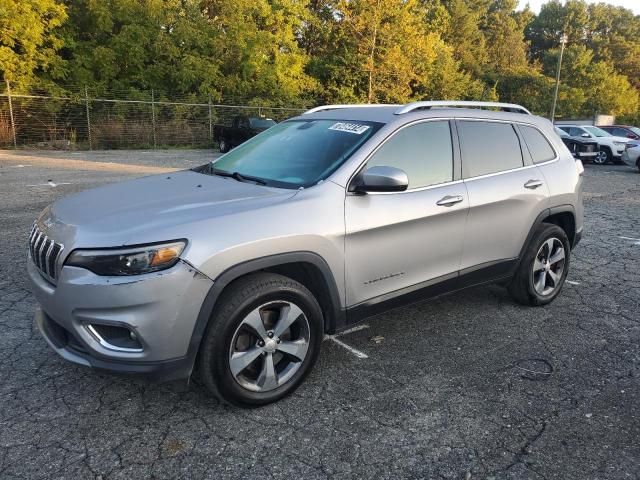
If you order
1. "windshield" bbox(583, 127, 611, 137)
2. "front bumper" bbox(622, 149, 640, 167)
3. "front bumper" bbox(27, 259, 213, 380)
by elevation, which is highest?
"windshield" bbox(583, 127, 611, 137)

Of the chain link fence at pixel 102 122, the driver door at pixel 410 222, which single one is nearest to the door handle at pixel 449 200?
the driver door at pixel 410 222

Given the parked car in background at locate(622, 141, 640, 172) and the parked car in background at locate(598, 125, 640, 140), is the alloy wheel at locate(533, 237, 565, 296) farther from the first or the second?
the parked car in background at locate(598, 125, 640, 140)

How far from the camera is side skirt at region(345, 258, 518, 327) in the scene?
3.33 metres

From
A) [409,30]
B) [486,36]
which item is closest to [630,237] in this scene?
[409,30]

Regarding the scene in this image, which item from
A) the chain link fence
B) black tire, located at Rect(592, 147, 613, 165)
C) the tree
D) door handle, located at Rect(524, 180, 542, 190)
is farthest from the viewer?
the tree

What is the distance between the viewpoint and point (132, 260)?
2.52 m

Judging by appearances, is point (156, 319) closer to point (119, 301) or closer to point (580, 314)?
point (119, 301)

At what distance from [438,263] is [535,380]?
0.99 meters

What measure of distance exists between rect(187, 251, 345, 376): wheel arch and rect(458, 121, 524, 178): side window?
153 centimetres

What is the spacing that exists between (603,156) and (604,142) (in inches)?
21.4

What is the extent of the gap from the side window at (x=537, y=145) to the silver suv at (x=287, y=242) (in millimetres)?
42

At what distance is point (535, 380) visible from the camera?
336 cm

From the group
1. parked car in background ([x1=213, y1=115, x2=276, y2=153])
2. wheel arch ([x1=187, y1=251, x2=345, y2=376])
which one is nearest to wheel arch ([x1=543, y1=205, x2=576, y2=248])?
wheel arch ([x1=187, y1=251, x2=345, y2=376])

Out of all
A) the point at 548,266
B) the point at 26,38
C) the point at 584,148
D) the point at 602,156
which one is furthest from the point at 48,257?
the point at 26,38
